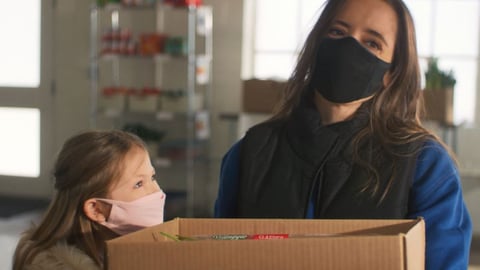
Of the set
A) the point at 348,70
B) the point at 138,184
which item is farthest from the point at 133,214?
the point at 348,70

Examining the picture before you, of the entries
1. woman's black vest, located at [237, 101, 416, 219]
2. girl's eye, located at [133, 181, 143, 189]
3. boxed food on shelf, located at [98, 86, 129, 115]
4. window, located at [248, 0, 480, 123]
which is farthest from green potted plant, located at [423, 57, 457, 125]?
girl's eye, located at [133, 181, 143, 189]

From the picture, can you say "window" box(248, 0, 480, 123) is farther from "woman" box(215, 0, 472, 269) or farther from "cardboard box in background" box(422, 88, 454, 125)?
"woman" box(215, 0, 472, 269)

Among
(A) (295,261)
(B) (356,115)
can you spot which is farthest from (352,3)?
(A) (295,261)

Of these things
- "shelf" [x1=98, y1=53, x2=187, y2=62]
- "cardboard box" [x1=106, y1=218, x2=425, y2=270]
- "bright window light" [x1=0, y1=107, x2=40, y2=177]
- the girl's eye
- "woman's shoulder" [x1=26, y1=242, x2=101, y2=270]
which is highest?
"shelf" [x1=98, y1=53, x2=187, y2=62]

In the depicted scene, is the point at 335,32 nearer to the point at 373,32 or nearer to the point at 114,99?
the point at 373,32

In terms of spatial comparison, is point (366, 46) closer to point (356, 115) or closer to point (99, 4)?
point (356, 115)

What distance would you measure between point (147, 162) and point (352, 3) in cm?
55

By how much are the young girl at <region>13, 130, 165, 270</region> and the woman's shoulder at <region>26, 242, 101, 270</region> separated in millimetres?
10

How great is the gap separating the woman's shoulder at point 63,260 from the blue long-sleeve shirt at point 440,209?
1.47 ft

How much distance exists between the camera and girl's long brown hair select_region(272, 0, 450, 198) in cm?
150

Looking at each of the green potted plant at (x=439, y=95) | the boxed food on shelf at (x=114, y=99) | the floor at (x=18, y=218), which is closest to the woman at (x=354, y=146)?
the green potted plant at (x=439, y=95)

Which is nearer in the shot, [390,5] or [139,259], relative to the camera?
[139,259]

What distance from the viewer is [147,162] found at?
1.58 meters

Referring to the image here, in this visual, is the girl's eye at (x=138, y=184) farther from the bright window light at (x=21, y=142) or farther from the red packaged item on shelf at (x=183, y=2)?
the bright window light at (x=21, y=142)
